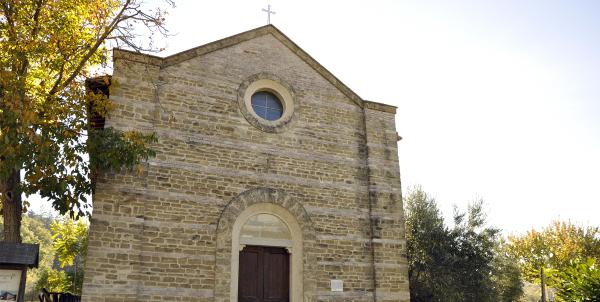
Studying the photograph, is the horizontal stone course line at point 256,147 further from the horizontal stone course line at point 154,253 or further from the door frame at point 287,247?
the horizontal stone course line at point 154,253

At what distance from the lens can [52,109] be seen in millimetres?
8547

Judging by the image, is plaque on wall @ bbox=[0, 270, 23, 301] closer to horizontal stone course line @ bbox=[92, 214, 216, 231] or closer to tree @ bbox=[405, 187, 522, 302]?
horizontal stone course line @ bbox=[92, 214, 216, 231]

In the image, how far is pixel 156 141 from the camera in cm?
914

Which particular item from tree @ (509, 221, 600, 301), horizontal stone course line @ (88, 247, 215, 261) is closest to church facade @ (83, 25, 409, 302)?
horizontal stone course line @ (88, 247, 215, 261)

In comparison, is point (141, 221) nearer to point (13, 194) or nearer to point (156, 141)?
point (156, 141)

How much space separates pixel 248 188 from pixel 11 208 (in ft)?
16.0

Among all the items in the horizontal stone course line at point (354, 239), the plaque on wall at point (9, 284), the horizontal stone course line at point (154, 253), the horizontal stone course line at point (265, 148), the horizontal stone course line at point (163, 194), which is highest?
the horizontal stone course line at point (265, 148)

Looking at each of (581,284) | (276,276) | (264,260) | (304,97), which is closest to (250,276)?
(264,260)

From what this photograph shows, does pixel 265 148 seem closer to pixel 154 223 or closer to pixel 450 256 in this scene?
pixel 154 223

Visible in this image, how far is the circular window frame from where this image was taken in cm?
1097

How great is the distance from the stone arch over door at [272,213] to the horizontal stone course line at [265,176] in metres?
0.35

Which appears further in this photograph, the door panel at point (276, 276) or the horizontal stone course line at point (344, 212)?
the horizontal stone course line at point (344, 212)

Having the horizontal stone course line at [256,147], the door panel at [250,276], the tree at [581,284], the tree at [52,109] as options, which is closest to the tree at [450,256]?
the tree at [581,284]

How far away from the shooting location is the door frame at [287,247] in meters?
9.66
